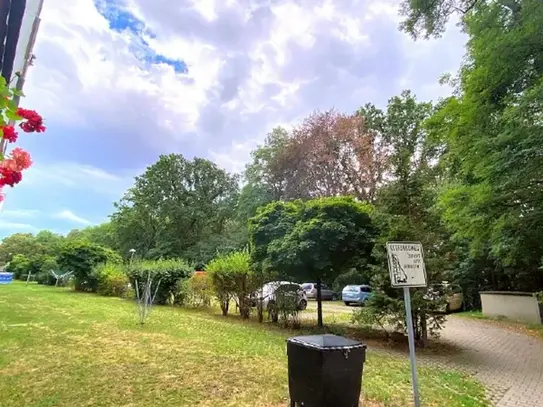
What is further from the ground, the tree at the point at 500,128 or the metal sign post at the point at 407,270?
the tree at the point at 500,128

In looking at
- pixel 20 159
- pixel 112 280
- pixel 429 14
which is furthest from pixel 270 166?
pixel 20 159

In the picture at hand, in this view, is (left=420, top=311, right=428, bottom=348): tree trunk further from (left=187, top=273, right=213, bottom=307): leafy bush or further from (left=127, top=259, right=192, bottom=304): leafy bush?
(left=127, top=259, right=192, bottom=304): leafy bush

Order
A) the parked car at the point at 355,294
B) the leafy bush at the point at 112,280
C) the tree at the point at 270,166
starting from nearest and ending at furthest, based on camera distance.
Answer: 1. the parked car at the point at 355,294
2. the leafy bush at the point at 112,280
3. the tree at the point at 270,166

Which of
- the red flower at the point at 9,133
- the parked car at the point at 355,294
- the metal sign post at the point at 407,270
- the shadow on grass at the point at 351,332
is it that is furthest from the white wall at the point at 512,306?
the red flower at the point at 9,133

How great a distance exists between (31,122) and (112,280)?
19.9 metres

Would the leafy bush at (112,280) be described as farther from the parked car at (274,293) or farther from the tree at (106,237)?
the tree at (106,237)

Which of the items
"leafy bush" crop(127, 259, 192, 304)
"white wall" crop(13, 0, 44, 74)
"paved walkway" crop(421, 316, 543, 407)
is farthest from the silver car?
"white wall" crop(13, 0, 44, 74)

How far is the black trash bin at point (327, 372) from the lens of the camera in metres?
3.61

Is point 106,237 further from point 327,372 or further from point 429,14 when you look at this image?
point 327,372

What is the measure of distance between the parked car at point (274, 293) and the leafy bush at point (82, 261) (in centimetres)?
1375

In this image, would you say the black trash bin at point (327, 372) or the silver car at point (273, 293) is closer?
the black trash bin at point (327, 372)

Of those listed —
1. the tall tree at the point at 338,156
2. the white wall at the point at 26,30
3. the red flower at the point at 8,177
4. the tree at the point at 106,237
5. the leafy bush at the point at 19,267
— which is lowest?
the red flower at the point at 8,177

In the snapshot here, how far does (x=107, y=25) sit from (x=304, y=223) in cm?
669

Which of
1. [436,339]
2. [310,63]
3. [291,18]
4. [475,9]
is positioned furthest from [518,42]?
[310,63]
